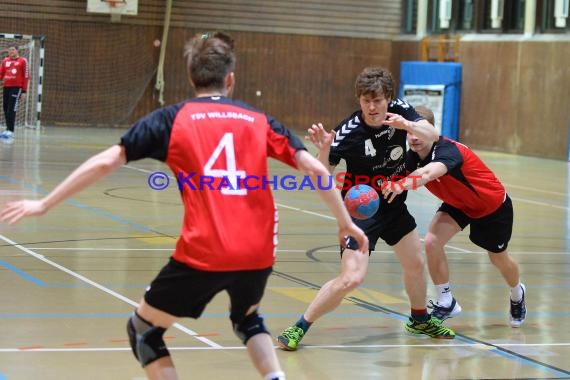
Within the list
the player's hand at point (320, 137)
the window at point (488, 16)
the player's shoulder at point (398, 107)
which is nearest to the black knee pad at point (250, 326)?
the player's hand at point (320, 137)

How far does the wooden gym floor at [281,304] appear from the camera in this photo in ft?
20.4

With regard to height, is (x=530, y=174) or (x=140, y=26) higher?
(x=140, y=26)

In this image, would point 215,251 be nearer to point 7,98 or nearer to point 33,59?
point 7,98

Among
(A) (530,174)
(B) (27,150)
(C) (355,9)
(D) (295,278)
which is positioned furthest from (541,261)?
(C) (355,9)

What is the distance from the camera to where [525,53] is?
27.6 meters

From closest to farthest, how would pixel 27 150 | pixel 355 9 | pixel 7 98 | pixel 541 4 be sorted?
pixel 27 150
pixel 7 98
pixel 541 4
pixel 355 9

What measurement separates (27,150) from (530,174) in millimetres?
10692

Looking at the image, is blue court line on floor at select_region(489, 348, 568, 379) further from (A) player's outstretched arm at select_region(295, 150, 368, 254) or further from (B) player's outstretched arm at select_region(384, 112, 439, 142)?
(A) player's outstretched arm at select_region(295, 150, 368, 254)

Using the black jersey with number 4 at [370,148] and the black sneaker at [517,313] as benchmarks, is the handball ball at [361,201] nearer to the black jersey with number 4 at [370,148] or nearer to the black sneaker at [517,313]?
the black jersey with number 4 at [370,148]

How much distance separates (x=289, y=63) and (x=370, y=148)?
25.5 meters

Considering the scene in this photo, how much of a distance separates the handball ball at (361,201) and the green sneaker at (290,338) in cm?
84

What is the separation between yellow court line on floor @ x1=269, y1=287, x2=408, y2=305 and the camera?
8.44m

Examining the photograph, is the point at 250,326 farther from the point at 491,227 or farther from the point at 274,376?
the point at 491,227

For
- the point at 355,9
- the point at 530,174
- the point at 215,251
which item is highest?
the point at 355,9
